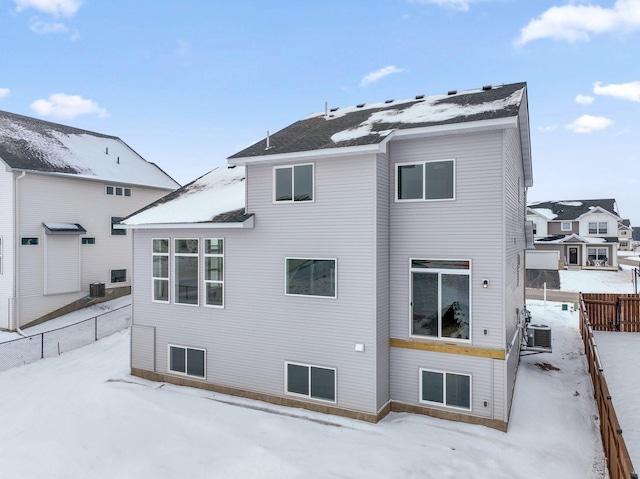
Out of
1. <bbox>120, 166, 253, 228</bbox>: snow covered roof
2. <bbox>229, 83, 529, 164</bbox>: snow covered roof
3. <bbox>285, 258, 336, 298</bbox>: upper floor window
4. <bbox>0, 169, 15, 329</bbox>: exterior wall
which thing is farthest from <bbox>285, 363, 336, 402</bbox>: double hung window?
<bbox>0, 169, 15, 329</bbox>: exterior wall

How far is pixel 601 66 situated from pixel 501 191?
570 inches

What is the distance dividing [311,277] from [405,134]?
4.30 meters

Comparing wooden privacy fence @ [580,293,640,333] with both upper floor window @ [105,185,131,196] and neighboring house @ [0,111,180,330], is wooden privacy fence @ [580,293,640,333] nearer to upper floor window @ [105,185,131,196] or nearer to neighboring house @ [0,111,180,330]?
neighboring house @ [0,111,180,330]

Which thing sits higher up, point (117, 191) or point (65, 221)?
point (117, 191)

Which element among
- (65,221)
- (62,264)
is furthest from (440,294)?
(65,221)

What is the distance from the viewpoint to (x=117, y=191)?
23016 millimetres

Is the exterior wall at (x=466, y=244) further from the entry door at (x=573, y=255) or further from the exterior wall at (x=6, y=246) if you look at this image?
the entry door at (x=573, y=255)

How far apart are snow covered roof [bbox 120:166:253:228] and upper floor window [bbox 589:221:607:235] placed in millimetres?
44300

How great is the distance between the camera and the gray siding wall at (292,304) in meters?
9.40

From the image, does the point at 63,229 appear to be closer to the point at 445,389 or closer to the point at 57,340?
the point at 57,340

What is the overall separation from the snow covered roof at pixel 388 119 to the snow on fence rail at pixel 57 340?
11.4 metres

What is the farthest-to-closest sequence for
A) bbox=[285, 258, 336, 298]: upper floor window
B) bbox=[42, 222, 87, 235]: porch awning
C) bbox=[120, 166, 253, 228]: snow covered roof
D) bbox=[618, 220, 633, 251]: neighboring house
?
bbox=[618, 220, 633, 251]: neighboring house, bbox=[42, 222, 87, 235]: porch awning, bbox=[120, 166, 253, 228]: snow covered roof, bbox=[285, 258, 336, 298]: upper floor window

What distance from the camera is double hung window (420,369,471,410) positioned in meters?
9.19

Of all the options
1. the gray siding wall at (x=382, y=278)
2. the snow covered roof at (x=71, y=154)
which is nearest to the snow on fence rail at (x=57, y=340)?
the snow covered roof at (x=71, y=154)
